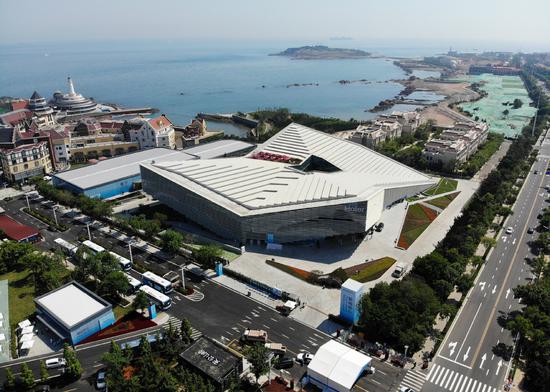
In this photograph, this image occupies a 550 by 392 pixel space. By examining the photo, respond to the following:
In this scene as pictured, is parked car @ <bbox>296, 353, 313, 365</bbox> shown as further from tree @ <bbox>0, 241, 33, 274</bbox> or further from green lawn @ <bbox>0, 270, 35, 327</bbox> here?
tree @ <bbox>0, 241, 33, 274</bbox>

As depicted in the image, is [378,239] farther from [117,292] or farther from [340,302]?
[117,292]

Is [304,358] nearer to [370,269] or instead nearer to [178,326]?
[178,326]

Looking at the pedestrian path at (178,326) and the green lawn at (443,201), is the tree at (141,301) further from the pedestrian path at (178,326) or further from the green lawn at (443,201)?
the green lawn at (443,201)

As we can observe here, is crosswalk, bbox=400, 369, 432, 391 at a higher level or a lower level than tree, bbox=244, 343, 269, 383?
lower

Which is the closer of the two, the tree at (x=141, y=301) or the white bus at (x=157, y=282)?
the tree at (x=141, y=301)

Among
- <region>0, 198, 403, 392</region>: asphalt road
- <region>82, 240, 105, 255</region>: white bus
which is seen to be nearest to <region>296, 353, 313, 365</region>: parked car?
<region>0, 198, 403, 392</region>: asphalt road

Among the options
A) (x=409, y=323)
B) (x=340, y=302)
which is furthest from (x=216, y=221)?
(x=409, y=323)

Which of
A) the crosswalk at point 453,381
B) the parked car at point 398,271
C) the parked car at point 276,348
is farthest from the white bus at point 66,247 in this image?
the crosswalk at point 453,381
